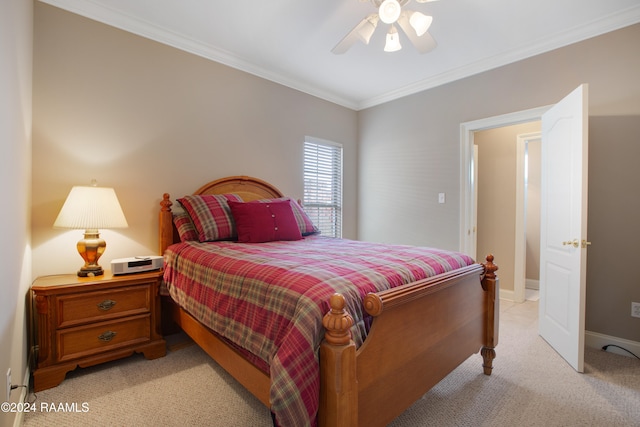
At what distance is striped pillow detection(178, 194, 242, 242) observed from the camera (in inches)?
93.9

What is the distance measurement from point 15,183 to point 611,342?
4.14 m

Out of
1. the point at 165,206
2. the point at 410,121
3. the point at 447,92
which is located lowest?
the point at 165,206

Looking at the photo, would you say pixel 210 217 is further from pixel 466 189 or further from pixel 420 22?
pixel 466 189

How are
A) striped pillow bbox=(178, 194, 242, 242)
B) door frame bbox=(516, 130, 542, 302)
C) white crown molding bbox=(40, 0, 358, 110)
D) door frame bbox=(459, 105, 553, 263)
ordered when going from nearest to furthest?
white crown molding bbox=(40, 0, 358, 110), striped pillow bbox=(178, 194, 242, 242), door frame bbox=(459, 105, 553, 263), door frame bbox=(516, 130, 542, 302)

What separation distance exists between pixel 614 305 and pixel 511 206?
1614 millimetres

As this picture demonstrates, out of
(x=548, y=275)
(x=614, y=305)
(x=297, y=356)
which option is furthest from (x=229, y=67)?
(x=614, y=305)

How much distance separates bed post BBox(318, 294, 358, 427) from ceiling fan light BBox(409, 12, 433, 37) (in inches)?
71.6

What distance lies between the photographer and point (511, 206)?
375 centimetres

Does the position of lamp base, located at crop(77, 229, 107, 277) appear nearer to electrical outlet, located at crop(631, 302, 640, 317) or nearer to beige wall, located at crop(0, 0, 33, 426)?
beige wall, located at crop(0, 0, 33, 426)

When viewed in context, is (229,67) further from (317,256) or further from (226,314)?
(226,314)

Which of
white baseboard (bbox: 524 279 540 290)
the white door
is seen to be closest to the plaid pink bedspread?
the white door

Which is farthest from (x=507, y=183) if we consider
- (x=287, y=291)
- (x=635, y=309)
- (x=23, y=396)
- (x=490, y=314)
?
(x=23, y=396)

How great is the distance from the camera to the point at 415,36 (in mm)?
2057

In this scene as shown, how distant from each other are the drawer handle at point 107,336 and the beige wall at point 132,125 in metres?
0.63
